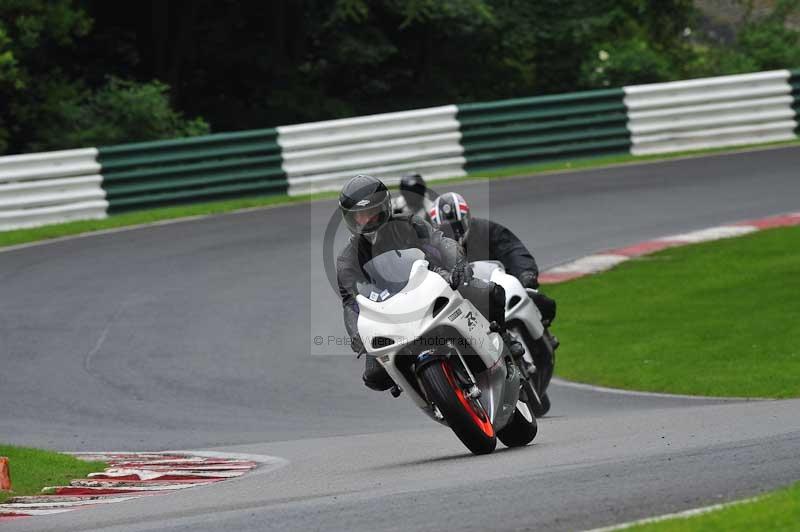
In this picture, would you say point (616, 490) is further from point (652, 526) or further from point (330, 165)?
point (330, 165)

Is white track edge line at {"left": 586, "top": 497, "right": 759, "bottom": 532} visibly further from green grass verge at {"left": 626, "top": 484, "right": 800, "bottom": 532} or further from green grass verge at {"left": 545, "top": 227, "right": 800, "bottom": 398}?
green grass verge at {"left": 545, "top": 227, "right": 800, "bottom": 398}

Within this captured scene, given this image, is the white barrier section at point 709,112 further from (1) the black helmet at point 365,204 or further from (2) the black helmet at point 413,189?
(1) the black helmet at point 365,204

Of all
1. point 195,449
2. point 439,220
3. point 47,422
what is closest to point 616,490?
point 439,220

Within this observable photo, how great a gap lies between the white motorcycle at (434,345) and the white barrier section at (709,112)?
14.7m

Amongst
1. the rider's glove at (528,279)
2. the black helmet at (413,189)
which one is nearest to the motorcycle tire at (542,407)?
the rider's glove at (528,279)

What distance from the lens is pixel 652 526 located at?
533 centimetres

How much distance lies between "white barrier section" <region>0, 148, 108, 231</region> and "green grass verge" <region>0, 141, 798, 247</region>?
0.18 meters

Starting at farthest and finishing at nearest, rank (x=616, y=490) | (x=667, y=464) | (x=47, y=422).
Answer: (x=47, y=422) → (x=667, y=464) → (x=616, y=490)

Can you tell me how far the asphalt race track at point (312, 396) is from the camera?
6.32m

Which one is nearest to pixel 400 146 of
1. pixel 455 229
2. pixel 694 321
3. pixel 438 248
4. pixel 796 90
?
pixel 796 90

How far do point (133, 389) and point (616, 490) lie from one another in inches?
277

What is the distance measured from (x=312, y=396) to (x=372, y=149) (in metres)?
9.23

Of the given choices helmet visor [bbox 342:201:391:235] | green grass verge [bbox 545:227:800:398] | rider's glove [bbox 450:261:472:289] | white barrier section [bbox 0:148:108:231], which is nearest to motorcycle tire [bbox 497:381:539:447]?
rider's glove [bbox 450:261:472:289]

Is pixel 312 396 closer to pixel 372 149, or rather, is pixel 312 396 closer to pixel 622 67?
pixel 372 149
